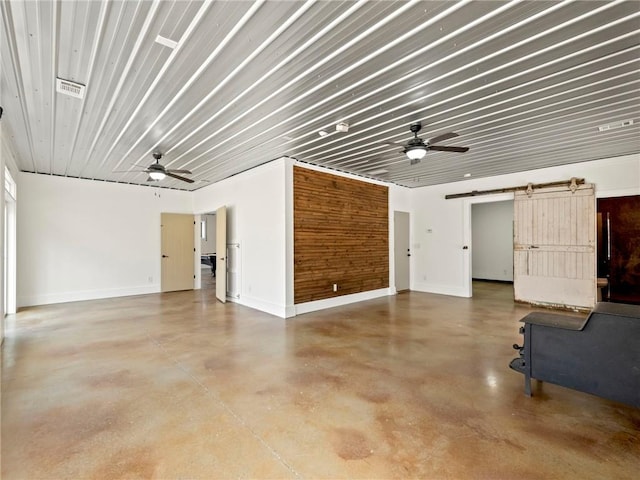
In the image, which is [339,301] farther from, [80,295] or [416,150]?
[80,295]

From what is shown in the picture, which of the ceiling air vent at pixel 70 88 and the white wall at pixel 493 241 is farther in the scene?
the white wall at pixel 493 241

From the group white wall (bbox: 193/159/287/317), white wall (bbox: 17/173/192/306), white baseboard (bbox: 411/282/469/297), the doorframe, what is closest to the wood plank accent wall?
white wall (bbox: 193/159/287/317)

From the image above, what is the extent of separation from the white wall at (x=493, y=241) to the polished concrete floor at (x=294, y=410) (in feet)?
19.5

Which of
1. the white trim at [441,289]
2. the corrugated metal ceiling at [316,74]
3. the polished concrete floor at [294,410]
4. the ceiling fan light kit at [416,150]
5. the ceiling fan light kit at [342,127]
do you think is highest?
the corrugated metal ceiling at [316,74]

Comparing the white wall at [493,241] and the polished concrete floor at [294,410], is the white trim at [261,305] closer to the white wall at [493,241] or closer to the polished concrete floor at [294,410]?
the polished concrete floor at [294,410]

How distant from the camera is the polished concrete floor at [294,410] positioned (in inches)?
72.1

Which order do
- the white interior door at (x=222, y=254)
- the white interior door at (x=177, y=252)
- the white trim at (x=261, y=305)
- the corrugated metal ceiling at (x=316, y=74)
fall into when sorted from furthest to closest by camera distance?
the white interior door at (x=177, y=252) → the white interior door at (x=222, y=254) → the white trim at (x=261, y=305) → the corrugated metal ceiling at (x=316, y=74)

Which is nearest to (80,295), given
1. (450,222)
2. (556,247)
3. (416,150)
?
(416,150)

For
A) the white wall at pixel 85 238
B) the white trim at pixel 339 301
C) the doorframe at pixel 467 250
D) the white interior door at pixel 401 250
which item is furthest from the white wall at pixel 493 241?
the white wall at pixel 85 238

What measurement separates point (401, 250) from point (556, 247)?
3.30m

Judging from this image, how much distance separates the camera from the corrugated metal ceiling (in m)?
2.11

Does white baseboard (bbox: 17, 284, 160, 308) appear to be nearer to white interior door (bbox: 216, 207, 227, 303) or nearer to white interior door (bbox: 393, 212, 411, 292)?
white interior door (bbox: 216, 207, 227, 303)

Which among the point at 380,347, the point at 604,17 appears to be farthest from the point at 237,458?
the point at 604,17

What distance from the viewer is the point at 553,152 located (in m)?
5.21
